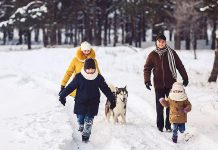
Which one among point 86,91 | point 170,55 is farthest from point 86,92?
point 170,55

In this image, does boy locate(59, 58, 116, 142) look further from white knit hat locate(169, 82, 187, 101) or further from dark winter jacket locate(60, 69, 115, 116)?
white knit hat locate(169, 82, 187, 101)

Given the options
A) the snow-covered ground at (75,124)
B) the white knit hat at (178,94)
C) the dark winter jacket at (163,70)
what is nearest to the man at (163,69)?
the dark winter jacket at (163,70)

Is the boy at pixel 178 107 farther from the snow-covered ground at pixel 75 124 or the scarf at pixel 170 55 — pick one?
the scarf at pixel 170 55

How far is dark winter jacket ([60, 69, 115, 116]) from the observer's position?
798 cm

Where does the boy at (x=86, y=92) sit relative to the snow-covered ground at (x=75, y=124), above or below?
above

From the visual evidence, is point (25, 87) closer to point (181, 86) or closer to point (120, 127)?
point (120, 127)

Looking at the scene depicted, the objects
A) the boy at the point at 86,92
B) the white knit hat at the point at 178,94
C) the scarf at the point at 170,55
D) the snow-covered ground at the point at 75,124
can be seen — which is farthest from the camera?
the scarf at the point at 170,55

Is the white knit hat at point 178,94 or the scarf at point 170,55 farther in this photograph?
the scarf at point 170,55

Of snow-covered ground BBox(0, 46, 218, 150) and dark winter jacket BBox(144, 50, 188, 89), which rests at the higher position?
dark winter jacket BBox(144, 50, 188, 89)

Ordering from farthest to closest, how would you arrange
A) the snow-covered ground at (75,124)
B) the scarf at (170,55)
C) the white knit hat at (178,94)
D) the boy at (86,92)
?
1. the scarf at (170,55)
2. the white knit hat at (178,94)
3. the boy at (86,92)
4. the snow-covered ground at (75,124)

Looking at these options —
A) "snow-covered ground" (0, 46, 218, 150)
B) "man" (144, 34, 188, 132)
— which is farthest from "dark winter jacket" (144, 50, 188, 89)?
"snow-covered ground" (0, 46, 218, 150)

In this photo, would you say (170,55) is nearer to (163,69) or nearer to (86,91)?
(163,69)

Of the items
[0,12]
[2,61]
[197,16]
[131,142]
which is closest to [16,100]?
[131,142]

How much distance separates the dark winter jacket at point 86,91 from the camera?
26.2 feet
